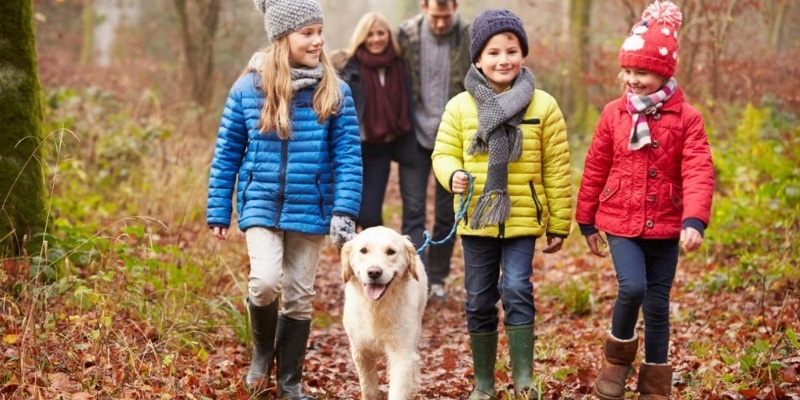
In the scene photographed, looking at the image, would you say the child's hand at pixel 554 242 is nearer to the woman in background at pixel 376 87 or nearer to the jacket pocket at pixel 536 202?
the jacket pocket at pixel 536 202

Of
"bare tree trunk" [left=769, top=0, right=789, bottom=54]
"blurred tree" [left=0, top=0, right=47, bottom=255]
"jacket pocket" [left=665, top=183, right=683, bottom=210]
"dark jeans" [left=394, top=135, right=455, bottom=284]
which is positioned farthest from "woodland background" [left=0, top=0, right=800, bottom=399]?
"bare tree trunk" [left=769, top=0, right=789, bottom=54]

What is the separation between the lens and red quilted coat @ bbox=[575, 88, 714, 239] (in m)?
4.32

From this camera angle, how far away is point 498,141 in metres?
4.62

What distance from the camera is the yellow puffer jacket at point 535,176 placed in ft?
15.4

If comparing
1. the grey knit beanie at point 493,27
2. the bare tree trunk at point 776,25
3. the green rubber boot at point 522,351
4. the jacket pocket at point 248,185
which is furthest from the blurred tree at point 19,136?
the bare tree trunk at point 776,25

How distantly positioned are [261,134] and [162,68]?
17.1 metres

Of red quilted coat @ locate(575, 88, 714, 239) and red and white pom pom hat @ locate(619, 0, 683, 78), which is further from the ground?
red and white pom pom hat @ locate(619, 0, 683, 78)

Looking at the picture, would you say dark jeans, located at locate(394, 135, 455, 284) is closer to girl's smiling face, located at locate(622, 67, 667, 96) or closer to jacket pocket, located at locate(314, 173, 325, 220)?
jacket pocket, located at locate(314, 173, 325, 220)

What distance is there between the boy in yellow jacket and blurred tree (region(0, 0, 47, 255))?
284cm

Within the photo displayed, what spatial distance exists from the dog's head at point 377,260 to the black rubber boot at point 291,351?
68 cm

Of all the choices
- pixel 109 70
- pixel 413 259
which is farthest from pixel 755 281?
pixel 109 70

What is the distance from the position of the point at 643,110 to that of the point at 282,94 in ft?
6.74

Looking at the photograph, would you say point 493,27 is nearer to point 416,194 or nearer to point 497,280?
point 497,280

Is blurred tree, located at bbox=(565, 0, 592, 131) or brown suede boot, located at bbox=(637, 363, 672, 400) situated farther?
blurred tree, located at bbox=(565, 0, 592, 131)
